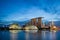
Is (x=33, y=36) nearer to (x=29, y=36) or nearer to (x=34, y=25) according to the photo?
(x=29, y=36)

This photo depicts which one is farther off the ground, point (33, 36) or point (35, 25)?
point (35, 25)

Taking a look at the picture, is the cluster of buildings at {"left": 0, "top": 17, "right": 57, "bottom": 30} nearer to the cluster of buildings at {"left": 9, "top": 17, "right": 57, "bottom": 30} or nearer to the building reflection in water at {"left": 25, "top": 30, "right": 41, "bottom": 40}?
the cluster of buildings at {"left": 9, "top": 17, "right": 57, "bottom": 30}

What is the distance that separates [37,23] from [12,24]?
3.68 feet

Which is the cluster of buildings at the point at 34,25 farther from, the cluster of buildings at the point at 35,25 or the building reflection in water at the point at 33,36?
the building reflection in water at the point at 33,36

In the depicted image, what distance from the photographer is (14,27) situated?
8461mm

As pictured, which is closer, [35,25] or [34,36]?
[34,36]

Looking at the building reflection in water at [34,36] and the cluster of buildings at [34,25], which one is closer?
the building reflection in water at [34,36]

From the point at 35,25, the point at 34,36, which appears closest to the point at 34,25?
the point at 35,25

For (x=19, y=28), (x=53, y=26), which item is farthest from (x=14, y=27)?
(x=53, y=26)

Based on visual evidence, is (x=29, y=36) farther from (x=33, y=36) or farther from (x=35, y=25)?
(x=35, y=25)

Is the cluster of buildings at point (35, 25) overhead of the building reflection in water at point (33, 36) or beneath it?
overhead

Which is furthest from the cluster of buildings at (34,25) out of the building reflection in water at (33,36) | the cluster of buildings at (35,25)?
the building reflection in water at (33,36)

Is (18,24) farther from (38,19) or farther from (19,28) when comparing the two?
(38,19)

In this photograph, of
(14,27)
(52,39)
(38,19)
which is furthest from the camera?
(14,27)
